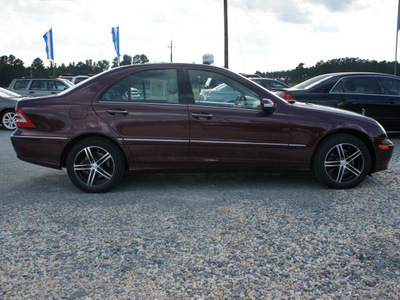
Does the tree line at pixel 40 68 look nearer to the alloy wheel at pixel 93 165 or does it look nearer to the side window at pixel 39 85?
the side window at pixel 39 85

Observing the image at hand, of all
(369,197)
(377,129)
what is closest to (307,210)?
(369,197)

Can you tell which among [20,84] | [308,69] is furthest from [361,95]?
[308,69]

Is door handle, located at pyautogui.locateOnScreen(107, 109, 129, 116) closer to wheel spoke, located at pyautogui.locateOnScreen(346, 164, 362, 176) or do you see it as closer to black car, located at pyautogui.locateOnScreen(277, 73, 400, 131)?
wheel spoke, located at pyautogui.locateOnScreen(346, 164, 362, 176)

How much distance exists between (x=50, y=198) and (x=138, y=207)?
3.56 feet

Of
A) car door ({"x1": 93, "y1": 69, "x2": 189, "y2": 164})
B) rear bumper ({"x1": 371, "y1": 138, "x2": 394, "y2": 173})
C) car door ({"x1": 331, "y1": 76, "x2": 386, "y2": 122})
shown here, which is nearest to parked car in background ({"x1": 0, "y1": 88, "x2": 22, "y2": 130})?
car door ({"x1": 93, "y1": 69, "x2": 189, "y2": 164})

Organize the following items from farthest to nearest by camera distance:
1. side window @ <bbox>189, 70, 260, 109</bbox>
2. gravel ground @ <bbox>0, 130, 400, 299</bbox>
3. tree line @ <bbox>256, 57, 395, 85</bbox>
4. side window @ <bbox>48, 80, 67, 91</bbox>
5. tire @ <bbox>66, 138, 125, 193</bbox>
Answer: tree line @ <bbox>256, 57, 395, 85</bbox>
side window @ <bbox>48, 80, 67, 91</bbox>
side window @ <bbox>189, 70, 260, 109</bbox>
tire @ <bbox>66, 138, 125, 193</bbox>
gravel ground @ <bbox>0, 130, 400, 299</bbox>

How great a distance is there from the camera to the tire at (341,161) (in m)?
4.57

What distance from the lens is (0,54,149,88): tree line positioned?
79.2 meters

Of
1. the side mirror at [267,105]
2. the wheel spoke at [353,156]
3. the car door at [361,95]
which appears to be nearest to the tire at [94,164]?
the side mirror at [267,105]

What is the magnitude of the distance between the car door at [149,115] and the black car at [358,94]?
14.1ft

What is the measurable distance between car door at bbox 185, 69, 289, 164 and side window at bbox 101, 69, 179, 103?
22 centimetres

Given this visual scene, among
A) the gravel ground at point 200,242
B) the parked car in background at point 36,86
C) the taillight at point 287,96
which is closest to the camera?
the gravel ground at point 200,242

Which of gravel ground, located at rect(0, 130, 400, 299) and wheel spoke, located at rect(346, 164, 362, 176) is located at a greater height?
wheel spoke, located at rect(346, 164, 362, 176)

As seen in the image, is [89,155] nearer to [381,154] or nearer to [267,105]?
[267,105]
